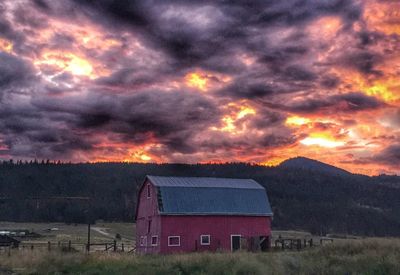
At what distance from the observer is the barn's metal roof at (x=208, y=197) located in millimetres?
44531

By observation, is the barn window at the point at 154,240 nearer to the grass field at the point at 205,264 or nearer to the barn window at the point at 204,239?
the barn window at the point at 204,239

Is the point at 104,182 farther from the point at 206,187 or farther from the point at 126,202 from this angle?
the point at 206,187

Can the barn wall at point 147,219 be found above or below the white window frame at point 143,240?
above

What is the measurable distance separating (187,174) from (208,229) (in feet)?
430

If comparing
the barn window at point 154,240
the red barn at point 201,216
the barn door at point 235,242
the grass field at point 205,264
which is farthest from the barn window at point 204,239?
the grass field at point 205,264

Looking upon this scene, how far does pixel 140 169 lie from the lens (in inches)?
7785

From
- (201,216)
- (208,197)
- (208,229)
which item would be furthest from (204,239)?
(208,197)

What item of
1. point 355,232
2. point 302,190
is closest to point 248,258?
point 355,232

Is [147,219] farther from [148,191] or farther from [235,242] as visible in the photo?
[235,242]

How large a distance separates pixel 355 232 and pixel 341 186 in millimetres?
54773

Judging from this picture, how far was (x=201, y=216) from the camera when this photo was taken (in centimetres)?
4491

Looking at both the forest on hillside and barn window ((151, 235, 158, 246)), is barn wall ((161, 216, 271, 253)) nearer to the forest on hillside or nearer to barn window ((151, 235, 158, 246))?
barn window ((151, 235, 158, 246))

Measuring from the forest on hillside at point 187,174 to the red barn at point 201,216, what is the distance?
82527mm

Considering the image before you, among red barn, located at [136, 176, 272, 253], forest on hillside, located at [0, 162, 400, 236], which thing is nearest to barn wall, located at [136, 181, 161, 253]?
red barn, located at [136, 176, 272, 253]
